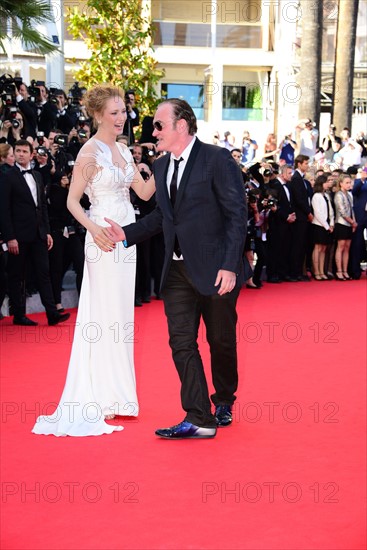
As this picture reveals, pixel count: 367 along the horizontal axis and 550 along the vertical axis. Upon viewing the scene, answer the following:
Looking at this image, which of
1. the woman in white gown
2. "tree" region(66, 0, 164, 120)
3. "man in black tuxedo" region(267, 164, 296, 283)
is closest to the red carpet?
the woman in white gown

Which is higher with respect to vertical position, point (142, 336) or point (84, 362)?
point (84, 362)

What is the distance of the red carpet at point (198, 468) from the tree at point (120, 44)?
304 inches

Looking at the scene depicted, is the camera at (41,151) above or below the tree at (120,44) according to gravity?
below

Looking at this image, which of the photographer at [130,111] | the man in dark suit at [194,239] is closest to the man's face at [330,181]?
the photographer at [130,111]

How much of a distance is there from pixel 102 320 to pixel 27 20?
1.57 metres

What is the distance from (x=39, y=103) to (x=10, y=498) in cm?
701

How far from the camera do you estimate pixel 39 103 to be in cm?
1006

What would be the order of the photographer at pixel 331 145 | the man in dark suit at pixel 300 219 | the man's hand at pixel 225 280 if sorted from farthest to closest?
the photographer at pixel 331 145 → the man in dark suit at pixel 300 219 → the man's hand at pixel 225 280

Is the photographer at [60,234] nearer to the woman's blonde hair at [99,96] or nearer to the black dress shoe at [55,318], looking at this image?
the black dress shoe at [55,318]

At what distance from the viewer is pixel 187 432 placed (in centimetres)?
452

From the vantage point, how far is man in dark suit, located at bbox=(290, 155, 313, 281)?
1130 centimetres

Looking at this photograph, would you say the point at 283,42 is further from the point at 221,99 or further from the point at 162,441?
the point at 162,441

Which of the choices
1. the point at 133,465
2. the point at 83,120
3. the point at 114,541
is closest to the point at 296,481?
the point at 133,465

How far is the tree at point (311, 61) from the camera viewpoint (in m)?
18.3
